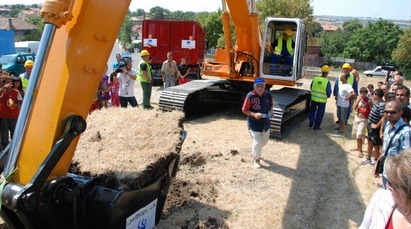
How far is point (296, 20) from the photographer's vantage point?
29.9ft

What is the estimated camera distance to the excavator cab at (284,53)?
350 inches

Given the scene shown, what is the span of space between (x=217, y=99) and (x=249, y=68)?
125 cm

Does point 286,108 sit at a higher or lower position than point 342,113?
higher

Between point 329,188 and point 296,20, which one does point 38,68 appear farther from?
point 296,20

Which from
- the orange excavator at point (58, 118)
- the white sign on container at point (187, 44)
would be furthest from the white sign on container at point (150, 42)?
the orange excavator at point (58, 118)

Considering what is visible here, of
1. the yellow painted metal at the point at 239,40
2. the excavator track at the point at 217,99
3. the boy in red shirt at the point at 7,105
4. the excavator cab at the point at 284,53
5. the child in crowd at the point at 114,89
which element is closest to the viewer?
the boy in red shirt at the point at 7,105

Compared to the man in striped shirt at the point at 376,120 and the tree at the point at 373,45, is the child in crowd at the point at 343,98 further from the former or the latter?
the tree at the point at 373,45

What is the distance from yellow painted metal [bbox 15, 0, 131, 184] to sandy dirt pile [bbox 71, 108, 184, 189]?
0.64 meters

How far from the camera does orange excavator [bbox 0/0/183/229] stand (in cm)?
279

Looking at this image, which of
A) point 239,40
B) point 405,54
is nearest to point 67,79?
point 239,40

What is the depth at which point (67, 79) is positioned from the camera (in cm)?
291

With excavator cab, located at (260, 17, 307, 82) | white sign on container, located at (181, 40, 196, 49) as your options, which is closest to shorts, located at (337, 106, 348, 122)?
excavator cab, located at (260, 17, 307, 82)

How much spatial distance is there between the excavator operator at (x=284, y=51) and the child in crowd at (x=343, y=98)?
1.26 meters

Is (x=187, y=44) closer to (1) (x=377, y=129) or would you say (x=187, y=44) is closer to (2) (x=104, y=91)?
(2) (x=104, y=91)
